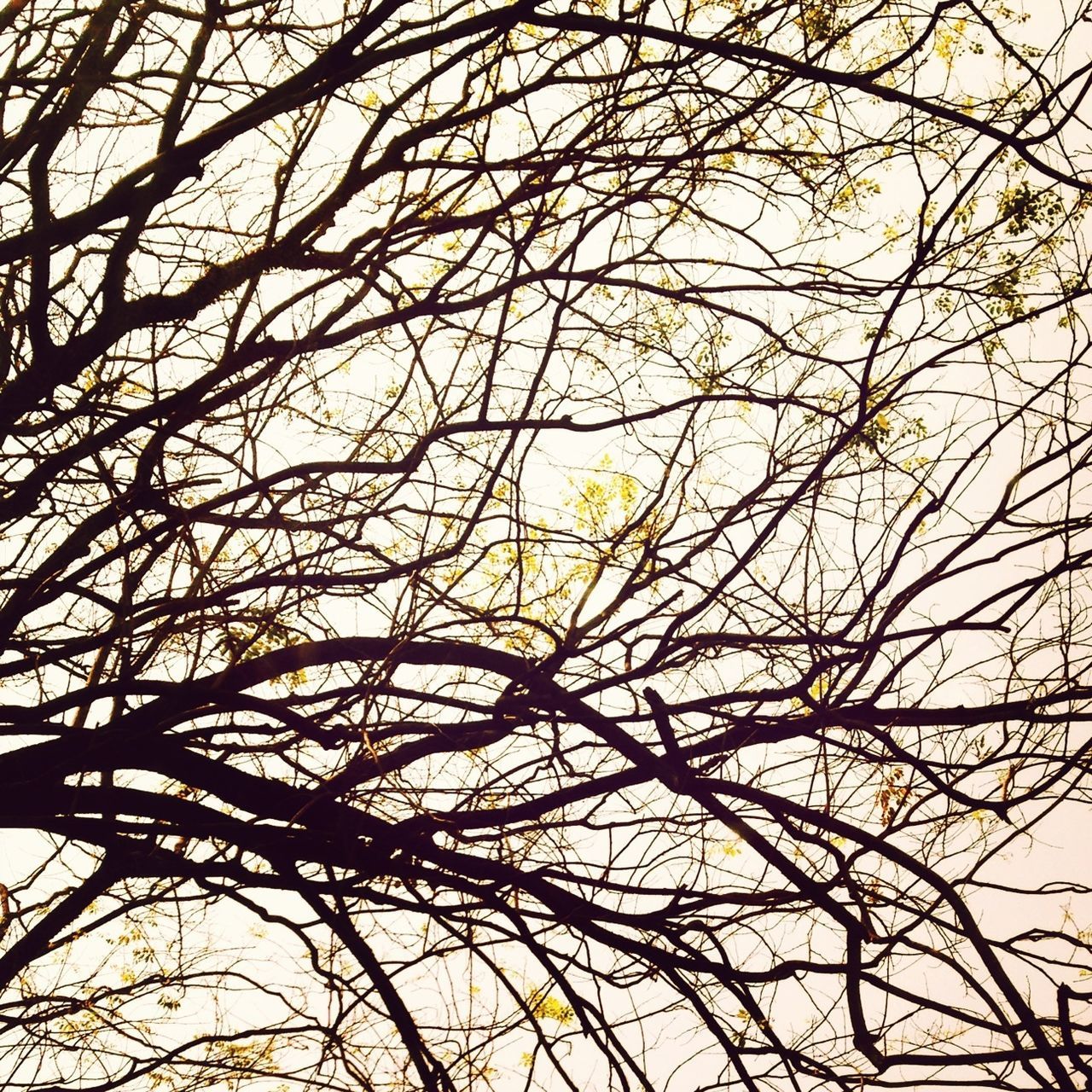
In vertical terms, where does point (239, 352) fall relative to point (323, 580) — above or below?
above

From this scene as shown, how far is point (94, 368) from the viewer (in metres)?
3.36

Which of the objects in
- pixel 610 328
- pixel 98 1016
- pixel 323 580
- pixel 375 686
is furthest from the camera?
pixel 610 328

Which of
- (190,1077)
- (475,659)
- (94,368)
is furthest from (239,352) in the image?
(190,1077)

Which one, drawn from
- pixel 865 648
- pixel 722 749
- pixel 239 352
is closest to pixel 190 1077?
pixel 722 749

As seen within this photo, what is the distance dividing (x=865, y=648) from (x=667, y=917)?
3.59 feet

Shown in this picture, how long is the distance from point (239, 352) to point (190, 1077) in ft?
8.19

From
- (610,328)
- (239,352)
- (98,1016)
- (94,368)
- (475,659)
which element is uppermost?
(94,368)

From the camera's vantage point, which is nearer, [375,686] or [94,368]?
[375,686]

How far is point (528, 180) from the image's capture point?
9.02 ft

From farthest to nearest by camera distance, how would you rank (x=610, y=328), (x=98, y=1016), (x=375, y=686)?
(x=610, y=328), (x=98, y=1016), (x=375, y=686)

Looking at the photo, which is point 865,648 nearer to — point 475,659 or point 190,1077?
point 475,659

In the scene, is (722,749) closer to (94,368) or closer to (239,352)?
(239,352)

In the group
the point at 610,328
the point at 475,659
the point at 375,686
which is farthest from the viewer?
the point at 610,328

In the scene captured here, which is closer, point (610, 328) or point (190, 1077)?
point (190, 1077)
